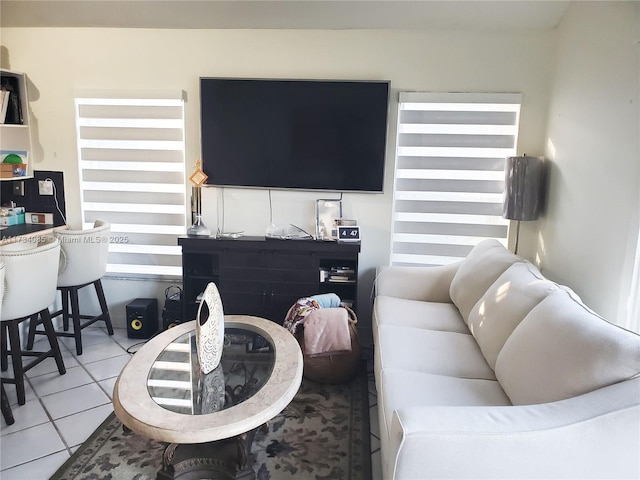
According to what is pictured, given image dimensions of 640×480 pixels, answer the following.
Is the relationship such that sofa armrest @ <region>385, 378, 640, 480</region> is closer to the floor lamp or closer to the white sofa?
the white sofa

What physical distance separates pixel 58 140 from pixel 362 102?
8.02ft

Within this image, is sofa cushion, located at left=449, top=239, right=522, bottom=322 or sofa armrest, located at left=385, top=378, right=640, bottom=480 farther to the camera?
sofa cushion, located at left=449, top=239, right=522, bottom=322

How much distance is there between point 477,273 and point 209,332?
1.63 m

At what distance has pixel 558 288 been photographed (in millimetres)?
2014

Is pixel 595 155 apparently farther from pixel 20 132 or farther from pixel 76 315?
pixel 20 132

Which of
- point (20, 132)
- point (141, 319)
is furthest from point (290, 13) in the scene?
point (141, 319)

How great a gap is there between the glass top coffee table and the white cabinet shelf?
235cm

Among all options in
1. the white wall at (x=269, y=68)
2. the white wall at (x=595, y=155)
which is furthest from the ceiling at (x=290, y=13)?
the white wall at (x=595, y=155)

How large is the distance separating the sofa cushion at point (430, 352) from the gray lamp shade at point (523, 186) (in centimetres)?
107

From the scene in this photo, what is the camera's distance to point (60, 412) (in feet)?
8.13

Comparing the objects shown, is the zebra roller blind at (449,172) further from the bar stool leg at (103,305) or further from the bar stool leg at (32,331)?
the bar stool leg at (32,331)

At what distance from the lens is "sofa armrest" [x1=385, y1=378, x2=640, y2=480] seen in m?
1.32

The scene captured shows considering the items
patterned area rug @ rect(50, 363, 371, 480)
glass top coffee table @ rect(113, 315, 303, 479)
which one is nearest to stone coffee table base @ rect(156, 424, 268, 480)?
glass top coffee table @ rect(113, 315, 303, 479)

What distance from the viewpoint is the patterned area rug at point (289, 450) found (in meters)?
2.01
